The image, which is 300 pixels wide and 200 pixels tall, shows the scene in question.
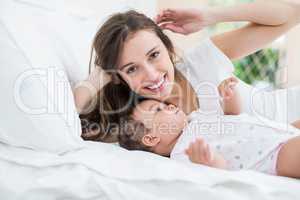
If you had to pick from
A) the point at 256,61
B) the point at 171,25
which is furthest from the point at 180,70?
the point at 256,61

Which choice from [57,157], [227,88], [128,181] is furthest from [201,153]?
[227,88]

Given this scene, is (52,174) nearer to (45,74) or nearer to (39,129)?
(39,129)

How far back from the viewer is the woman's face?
119cm

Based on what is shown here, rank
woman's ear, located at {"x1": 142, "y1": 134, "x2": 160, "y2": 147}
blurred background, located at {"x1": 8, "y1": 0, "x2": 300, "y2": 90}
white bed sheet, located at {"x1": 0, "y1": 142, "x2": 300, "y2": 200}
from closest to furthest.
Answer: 1. white bed sheet, located at {"x1": 0, "y1": 142, "x2": 300, "y2": 200}
2. woman's ear, located at {"x1": 142, "y1": 134, "x2": 160, "y2": 147}
3. blurred background, located at {"x1": 8, "y1": 0, "x2": 300, "y2": 90}

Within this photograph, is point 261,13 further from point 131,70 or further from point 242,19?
point 131,70

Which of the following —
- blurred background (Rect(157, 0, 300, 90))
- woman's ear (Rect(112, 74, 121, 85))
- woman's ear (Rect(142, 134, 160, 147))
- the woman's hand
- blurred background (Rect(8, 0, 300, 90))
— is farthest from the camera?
blurred background (Rect(157, 0, 300, 90))

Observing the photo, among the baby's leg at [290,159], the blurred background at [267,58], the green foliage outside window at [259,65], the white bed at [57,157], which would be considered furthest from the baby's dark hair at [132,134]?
the green foliage outside window at [259,65]

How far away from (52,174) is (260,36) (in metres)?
0.82

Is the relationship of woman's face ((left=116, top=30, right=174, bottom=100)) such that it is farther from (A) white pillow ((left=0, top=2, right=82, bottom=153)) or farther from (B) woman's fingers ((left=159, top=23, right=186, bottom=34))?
(A) white pillow ((left=0, top=2, right=82, bottom=153))

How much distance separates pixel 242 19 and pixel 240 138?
1.48 feet

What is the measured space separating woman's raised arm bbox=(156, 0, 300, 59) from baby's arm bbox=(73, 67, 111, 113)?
0.88 ft

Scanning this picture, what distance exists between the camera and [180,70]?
1389 millimetres

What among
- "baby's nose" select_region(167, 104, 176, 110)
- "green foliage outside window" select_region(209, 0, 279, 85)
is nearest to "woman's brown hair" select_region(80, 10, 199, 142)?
"baby's nose" select_region(167, 104, 176, 110)

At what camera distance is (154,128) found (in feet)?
3.79
